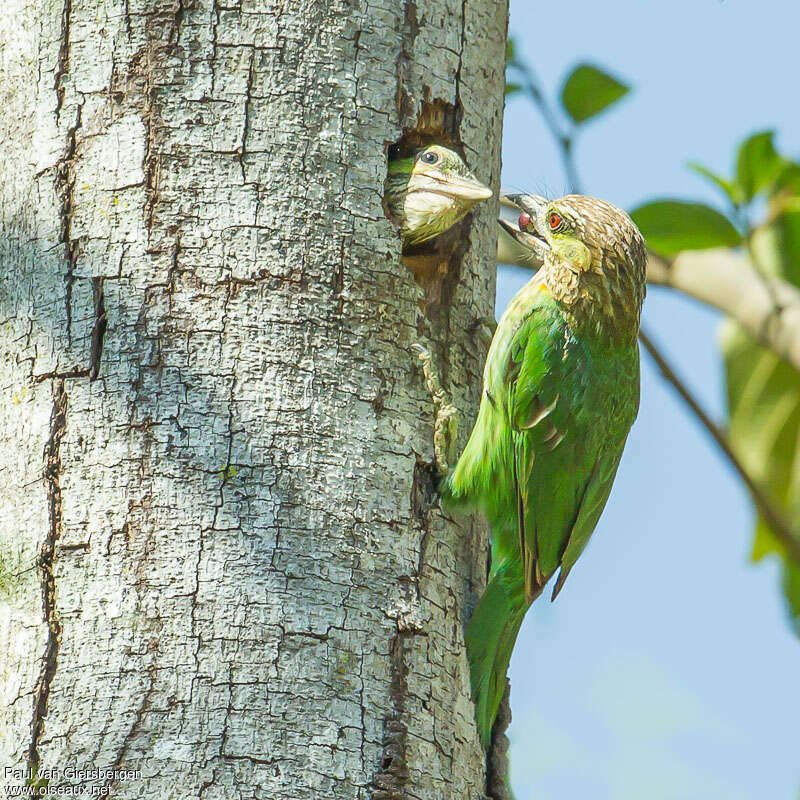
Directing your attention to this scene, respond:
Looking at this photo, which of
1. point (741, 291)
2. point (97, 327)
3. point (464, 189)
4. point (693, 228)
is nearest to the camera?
point (97, 327)

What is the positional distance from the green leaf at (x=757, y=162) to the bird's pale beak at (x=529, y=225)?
0.66 meters

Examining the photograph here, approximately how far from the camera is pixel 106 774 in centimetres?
209

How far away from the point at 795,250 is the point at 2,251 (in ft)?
9.20

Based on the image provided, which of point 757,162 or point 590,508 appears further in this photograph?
point 757,162

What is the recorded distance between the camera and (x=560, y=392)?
11.6 feet

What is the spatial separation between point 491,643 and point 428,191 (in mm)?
1173

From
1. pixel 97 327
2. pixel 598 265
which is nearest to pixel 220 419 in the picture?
pixel 97 327

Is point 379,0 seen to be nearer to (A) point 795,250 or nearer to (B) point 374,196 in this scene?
(B) point 374,196

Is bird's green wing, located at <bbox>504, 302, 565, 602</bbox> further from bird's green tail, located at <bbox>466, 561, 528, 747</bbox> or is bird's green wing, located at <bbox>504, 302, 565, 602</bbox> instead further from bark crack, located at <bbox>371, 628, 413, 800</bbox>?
bark crack, located at <bbox>371, 628, 413, 800</bbox>

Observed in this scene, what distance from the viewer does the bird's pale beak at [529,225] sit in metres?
3.83

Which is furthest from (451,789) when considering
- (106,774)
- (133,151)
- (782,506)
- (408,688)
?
(782,506)

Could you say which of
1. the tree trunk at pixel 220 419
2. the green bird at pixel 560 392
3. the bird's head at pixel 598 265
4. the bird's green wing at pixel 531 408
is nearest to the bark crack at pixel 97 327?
the tree trunk at pixel 220 419

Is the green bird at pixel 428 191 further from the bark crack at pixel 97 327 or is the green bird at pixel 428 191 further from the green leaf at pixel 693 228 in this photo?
the green leaf at pixel 693 228

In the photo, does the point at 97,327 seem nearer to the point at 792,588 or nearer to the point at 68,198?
the point at 68,198
